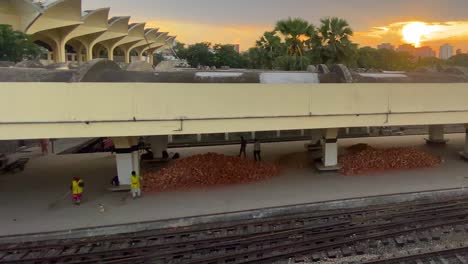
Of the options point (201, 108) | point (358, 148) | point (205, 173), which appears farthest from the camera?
point (358, 148)

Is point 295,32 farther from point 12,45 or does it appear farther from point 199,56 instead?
point 199,56

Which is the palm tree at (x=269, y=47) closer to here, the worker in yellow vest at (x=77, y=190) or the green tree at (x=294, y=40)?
the green tree at (x=294, y=40)

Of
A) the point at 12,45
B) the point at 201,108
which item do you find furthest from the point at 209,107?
the point at 12,45

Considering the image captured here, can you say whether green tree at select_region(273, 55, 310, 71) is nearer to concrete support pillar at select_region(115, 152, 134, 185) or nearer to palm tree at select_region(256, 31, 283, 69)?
palm tree at select_region(256, 31, 283, 69)

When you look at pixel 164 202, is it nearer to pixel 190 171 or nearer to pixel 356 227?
pixel 190 171

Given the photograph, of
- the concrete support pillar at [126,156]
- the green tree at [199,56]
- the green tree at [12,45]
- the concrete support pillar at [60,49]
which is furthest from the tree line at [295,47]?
the green tree at [199,56]

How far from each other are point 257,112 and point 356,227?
15.8ft

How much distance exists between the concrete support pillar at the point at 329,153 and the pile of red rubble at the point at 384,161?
1.53 feet

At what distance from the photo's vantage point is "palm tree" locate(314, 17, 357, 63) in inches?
1144

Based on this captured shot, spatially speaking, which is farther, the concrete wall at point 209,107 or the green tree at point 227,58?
the green tree at point 227,58

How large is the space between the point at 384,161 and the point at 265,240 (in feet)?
30.2

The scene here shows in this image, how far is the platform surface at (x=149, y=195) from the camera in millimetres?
10516

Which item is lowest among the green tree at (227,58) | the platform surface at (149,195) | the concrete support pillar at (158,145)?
the platform surface at (149,195)

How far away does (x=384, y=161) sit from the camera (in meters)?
15.8
